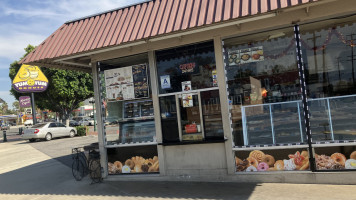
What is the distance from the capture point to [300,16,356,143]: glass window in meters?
5.66

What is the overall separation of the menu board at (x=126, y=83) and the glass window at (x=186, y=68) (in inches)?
19.1

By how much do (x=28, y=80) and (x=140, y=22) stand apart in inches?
641

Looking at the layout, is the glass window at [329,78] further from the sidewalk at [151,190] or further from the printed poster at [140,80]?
the printed poster at [140,80]

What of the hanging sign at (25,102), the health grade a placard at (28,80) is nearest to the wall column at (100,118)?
the health grade a placard at (28,80)

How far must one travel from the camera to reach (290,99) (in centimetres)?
598

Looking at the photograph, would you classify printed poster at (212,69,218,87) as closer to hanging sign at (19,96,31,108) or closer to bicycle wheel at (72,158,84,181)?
bicycle wheel at (72,158,84,181)

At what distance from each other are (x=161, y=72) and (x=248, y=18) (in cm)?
252

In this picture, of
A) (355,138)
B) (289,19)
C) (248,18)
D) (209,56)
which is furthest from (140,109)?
(355,138)

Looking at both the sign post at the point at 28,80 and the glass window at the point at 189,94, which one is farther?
the sign post at the point at 28,80

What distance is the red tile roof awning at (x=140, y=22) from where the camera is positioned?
16.8 feet

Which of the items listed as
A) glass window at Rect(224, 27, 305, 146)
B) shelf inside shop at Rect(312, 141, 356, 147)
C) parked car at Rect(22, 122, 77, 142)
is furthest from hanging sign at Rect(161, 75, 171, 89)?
parked car at Rect(22, 122, 77, 142)

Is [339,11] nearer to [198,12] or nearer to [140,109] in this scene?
[198,12]

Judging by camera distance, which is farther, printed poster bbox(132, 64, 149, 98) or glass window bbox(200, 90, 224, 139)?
printed poster bbox(132, 64, 149, 98)

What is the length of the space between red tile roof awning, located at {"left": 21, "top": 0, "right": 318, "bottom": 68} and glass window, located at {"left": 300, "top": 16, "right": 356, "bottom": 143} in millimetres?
1522
